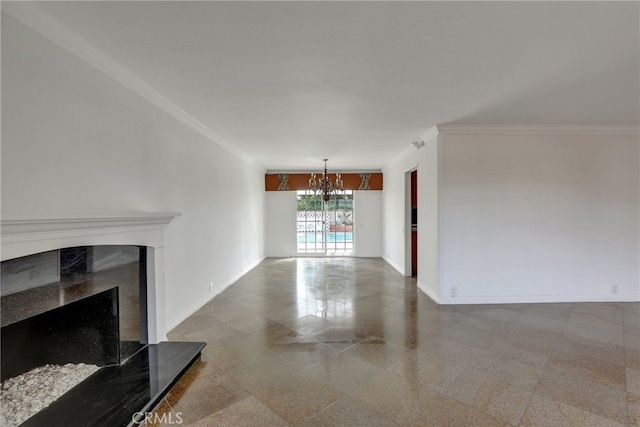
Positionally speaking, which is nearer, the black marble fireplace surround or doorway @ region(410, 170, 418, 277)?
the black marble fireplace surround

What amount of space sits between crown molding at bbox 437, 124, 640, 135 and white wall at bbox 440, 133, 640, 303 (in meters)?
0.06

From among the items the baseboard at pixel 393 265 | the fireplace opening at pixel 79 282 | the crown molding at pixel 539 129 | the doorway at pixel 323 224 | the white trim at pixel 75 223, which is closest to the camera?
the white trim at pixel 75 223

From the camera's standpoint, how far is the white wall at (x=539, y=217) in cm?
420

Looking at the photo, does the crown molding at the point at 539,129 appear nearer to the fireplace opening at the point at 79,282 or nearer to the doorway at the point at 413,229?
the doorway at the point at 413,229

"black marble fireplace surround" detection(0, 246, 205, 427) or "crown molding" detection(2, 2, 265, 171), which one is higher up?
"crown molding" detection(2, 2, 265, 171)

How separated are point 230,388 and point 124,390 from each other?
0.73 metres

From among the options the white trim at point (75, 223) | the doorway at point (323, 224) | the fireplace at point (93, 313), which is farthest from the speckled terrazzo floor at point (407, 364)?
the doorway at point (323, 224)

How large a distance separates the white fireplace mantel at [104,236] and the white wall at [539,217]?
361 centimetres

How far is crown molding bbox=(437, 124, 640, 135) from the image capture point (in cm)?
413

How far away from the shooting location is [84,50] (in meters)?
2.13

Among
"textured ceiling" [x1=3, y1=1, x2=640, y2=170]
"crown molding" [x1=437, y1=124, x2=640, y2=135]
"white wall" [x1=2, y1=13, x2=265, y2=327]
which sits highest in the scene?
"textured ceiling" [x1=3, y1=1, x2=640, y2=170]

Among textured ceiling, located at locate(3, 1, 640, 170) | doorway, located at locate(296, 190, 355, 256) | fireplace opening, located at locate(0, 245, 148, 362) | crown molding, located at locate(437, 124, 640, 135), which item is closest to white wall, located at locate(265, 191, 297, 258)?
doorway, located at locate(296, 190, 355, 256)

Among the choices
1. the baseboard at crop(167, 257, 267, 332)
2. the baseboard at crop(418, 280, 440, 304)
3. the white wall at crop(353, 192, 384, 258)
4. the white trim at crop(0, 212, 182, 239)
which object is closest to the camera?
the white trim at crop(0, 212, 182, 239)

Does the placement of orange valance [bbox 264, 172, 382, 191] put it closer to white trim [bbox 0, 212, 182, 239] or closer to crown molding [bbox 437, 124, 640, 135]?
crown molding [bbox 437, 124, 640, 135]
